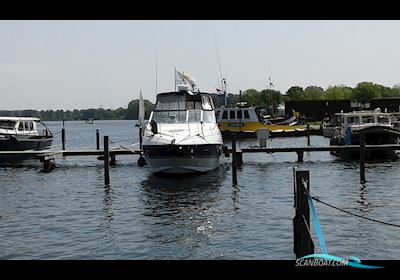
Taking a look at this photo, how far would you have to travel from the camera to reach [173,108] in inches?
1061

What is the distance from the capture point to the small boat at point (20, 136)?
114 feet

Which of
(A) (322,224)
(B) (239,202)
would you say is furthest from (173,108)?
(A) (322,224)

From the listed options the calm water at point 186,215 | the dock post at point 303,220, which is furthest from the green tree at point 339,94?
the dock post at point 303,220

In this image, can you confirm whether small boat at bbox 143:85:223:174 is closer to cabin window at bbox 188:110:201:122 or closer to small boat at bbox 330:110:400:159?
cabin window at bbox 188:110:201:122

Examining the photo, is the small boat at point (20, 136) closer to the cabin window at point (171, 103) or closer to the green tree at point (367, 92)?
the cabin window at point (171, 103)

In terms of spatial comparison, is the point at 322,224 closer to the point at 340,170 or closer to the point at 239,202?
the point at 239,202

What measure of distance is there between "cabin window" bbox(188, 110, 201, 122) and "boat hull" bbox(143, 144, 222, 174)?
265 cm

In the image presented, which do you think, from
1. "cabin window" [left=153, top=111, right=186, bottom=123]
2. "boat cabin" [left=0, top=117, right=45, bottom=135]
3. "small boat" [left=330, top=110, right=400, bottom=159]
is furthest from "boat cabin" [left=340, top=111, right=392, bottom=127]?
"boat cabin" [left=0, top=117, right=45, bottom=135]

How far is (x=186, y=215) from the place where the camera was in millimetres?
16000

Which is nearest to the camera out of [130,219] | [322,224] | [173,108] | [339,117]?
[322,224]
